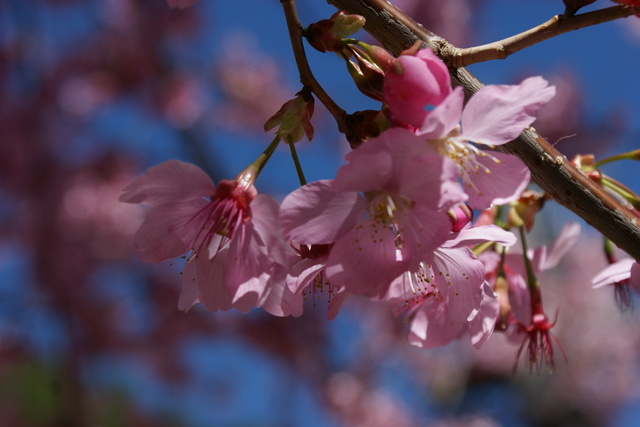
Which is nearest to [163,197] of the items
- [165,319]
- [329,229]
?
[329,229]

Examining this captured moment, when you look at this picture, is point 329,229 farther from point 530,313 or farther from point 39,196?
point 39,196

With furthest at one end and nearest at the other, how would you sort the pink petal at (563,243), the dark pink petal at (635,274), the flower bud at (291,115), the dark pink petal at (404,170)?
the pink petal at (563,243) < the dark pink petal at (635,274) < the flower bud at (291,115) < the dark pink petal at (404,170)

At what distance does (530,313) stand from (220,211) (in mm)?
575

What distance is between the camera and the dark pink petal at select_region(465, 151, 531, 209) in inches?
21.8

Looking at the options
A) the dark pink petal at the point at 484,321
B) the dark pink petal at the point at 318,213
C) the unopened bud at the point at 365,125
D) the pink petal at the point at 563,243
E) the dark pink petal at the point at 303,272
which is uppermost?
the pink petal at the point at 563,243

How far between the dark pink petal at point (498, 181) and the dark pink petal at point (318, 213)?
0.11m

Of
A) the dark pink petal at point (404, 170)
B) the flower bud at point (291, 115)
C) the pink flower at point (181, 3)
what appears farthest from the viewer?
the pink flower at point (181, 3)

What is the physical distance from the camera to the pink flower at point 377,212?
51cm

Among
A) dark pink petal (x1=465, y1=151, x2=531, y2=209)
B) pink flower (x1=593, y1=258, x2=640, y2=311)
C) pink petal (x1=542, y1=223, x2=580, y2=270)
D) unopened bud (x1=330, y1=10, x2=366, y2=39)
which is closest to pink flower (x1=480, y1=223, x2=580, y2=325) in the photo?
pink petal (x1=542, y1=223, x2=580, y2=270)

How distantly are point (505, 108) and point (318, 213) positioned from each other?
0.21m

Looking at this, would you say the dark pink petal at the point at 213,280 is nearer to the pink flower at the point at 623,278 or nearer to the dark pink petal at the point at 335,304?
the dark pink petal at the point at 335,304

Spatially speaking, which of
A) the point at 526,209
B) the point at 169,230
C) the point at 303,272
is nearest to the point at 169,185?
the point at 169,230

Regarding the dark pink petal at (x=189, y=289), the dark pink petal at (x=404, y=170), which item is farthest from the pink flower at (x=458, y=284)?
the dark pink petal at (x=189, y=289)

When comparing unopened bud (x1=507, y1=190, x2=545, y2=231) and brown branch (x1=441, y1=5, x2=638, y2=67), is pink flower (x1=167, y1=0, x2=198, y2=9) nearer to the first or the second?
brown branch (x1=441, y1=5, x2=638, y2=67)
